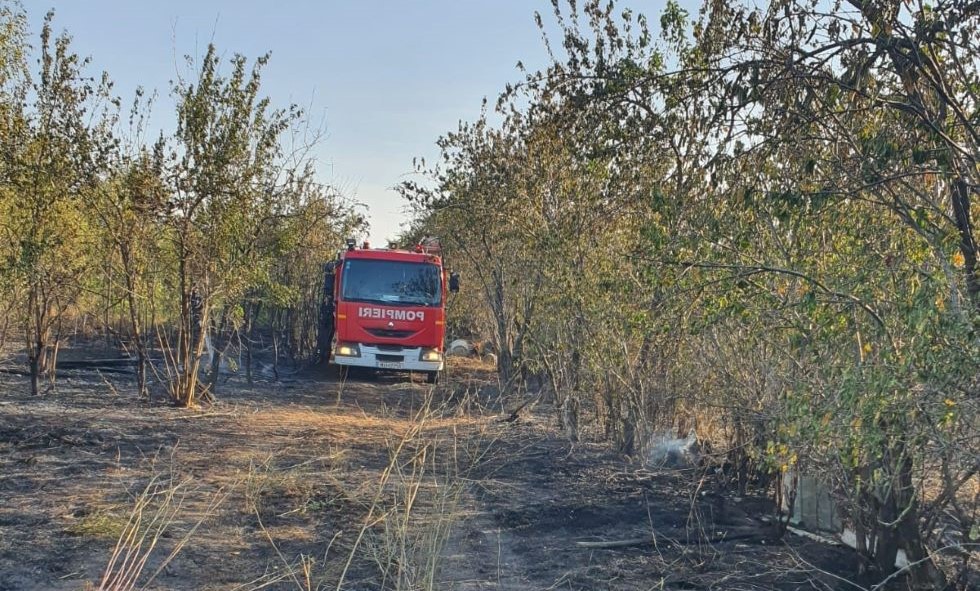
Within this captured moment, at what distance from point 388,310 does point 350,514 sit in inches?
369

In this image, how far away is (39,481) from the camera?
721 cm

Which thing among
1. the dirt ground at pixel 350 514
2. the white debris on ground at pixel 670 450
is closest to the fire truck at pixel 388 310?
the dirt ground at pixel 350 514

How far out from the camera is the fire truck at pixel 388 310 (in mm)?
15648

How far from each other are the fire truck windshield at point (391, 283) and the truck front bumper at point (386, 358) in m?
0.86

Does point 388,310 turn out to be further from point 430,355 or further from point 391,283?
point 430,355

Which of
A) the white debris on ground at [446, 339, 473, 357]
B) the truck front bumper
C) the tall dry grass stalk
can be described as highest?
the white debris on ground at [446, 339, 473, 357]

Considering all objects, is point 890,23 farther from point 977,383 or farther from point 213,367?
point 213,367

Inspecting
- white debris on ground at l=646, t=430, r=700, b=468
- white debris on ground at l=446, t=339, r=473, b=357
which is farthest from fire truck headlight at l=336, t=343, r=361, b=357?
white debris on ground at l=646, t=430, r=700, b=468

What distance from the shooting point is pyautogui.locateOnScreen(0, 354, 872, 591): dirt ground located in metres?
5.03

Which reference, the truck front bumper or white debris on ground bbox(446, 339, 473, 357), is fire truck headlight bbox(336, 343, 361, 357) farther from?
white debris on ground bbox(446, 339, 473, 357)

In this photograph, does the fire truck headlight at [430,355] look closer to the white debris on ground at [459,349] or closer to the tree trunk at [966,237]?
the white debris on ground at [459,349]

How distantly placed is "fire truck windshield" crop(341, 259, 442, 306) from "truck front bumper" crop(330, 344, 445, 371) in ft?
2.83

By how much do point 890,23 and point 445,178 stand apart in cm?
1004

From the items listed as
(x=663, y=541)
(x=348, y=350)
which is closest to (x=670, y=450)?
(x=663, y=541)
